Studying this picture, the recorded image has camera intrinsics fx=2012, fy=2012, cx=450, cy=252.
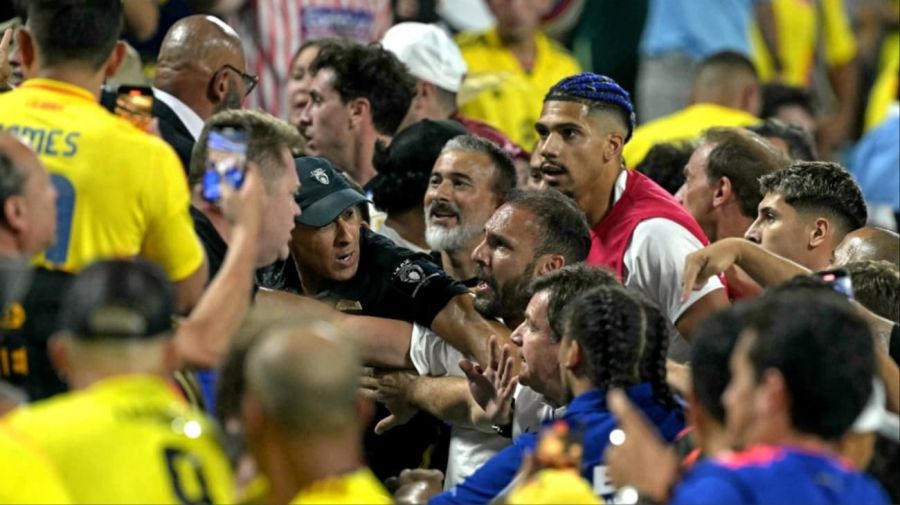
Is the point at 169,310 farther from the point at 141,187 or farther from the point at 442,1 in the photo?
the point at 442,1

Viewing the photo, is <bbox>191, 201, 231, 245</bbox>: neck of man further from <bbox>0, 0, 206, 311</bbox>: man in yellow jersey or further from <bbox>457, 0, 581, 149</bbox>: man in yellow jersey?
<bbox>457, 0, 581, 149</bbox>: man in yellow jersey

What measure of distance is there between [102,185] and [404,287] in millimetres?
1857

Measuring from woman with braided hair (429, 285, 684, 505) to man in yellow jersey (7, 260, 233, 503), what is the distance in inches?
52.1

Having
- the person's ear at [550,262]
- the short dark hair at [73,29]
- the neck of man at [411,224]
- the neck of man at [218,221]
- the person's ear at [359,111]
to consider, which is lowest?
the neck of man at [411,224]

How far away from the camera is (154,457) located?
173 inches

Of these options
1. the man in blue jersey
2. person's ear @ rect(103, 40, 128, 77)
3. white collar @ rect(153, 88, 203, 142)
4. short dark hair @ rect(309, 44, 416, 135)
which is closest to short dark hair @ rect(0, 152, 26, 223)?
person's ear @ rect(103, 40, 128, 77)

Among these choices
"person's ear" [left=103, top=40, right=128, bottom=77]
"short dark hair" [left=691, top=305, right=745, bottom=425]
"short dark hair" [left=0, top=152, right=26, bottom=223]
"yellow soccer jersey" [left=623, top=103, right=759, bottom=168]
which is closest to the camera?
"short dark hair" [left=691, top=305, right=745, bottom=425]

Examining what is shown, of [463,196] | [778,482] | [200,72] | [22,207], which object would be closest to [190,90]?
[200,72]

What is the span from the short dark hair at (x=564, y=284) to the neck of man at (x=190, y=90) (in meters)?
1.97

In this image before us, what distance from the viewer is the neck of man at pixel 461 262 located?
7.98 m

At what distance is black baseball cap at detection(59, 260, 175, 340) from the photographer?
4.50 m

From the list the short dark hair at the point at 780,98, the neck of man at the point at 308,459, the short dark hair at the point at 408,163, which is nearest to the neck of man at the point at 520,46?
the short dark hair at the point at 780,98

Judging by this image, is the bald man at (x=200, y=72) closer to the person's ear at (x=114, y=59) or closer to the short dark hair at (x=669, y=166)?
the person's ear at (x=114, y=59)

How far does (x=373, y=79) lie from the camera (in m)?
9.26
